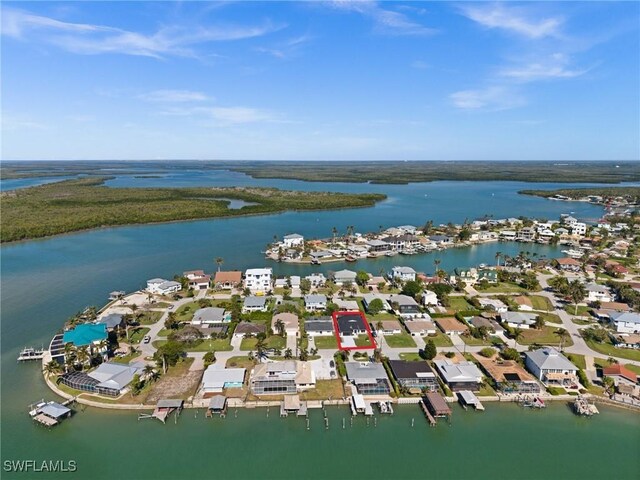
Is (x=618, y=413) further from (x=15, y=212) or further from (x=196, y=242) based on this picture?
(x=15, y=212)

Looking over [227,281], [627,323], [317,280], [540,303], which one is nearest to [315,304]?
[317,280]

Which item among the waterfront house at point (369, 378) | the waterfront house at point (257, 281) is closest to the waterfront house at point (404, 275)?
the waterfront house at point (257, 281)

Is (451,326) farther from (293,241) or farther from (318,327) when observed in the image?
(293,241)

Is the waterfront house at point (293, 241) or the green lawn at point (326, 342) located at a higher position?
the waterfront house at point (293, 241)

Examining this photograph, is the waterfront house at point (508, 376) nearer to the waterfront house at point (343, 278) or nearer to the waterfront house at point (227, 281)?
the waterfront house at point (343, 278)

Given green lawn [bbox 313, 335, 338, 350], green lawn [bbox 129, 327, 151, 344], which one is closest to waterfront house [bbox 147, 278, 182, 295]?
green lawn [bbox 129, 327, 151, 344]

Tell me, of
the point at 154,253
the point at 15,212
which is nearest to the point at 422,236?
the point at 154,253
